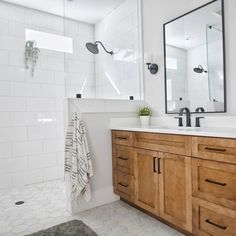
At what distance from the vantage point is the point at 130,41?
310 centimetres

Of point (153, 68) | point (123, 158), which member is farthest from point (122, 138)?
point (153, 68)

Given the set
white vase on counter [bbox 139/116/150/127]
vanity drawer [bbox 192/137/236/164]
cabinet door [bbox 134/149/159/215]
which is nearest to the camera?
vanity drawer [bbox 192/137/236/164]

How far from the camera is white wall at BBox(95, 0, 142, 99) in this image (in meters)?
3.00

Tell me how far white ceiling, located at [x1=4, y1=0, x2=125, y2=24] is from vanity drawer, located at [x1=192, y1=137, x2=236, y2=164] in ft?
8.39

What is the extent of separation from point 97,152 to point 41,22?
230 centimetres

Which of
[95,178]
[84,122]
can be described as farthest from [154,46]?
[95,178]

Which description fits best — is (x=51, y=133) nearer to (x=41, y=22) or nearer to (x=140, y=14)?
(x=41, y=22)

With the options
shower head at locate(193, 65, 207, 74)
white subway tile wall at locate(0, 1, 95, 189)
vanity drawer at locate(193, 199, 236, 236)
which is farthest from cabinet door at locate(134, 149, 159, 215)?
white subway tile wall at locate(0, 1, 95, 189)

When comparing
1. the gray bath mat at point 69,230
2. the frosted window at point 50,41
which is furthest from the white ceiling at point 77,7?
the gray bath mat at point 69,230

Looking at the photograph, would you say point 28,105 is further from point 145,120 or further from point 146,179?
point 146,179

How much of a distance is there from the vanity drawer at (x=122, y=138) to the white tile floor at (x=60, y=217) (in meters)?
0.71

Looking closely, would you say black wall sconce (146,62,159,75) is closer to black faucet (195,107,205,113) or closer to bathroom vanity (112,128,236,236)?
black faucet (195,107,205,113)

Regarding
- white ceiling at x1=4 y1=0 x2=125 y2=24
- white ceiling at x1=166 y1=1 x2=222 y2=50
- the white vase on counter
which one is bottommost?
the white vase on counter

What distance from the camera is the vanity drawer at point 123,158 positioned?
7.43 ft
